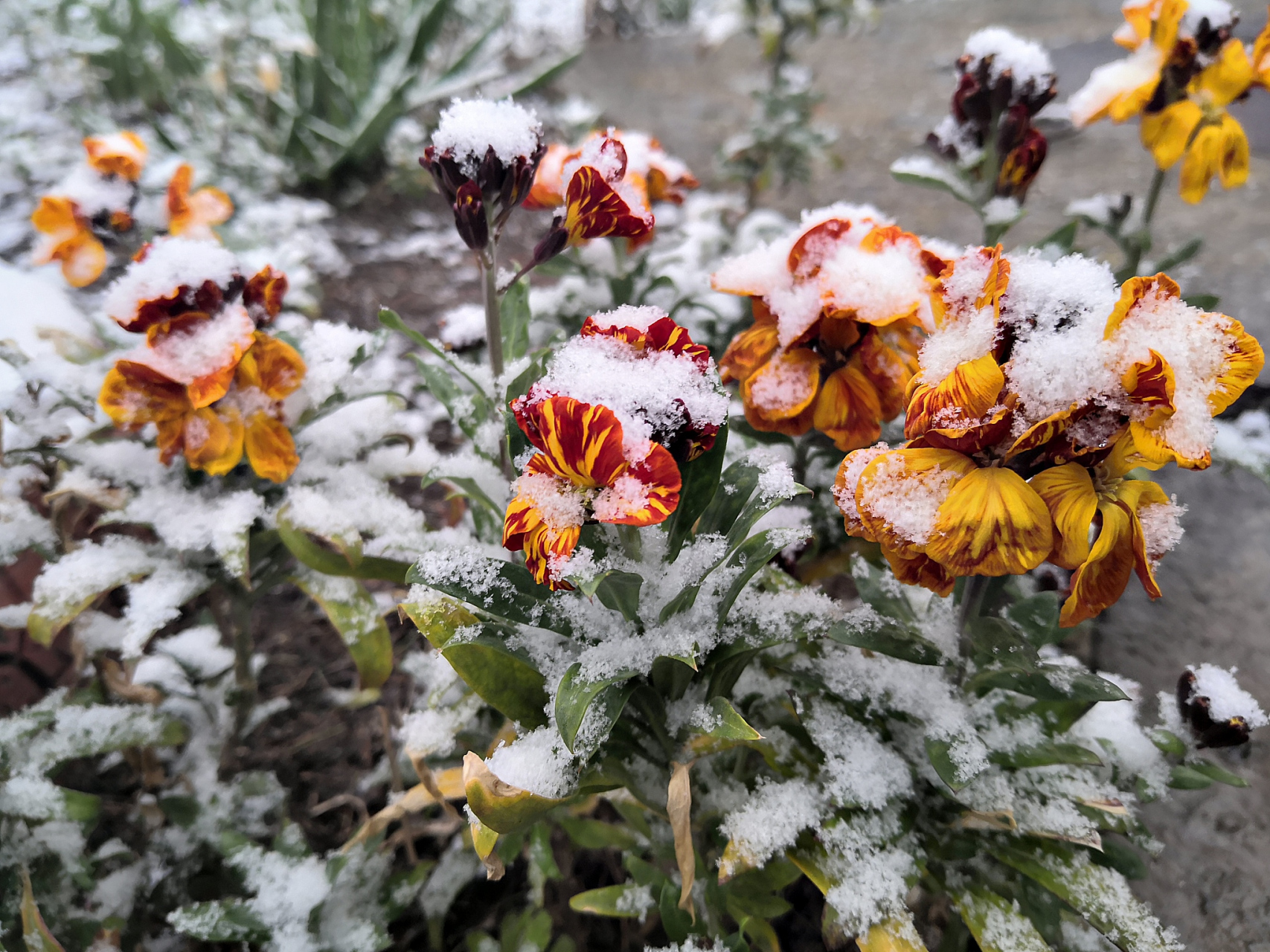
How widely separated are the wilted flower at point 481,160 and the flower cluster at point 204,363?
0.36 meters

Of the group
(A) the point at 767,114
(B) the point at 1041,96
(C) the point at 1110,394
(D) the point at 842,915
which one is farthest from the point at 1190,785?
(A) the point at 767,114

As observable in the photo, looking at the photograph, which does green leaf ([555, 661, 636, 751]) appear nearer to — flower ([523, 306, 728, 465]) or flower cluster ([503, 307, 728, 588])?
flower cluster ([503, 307, 728, 588])

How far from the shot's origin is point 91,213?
139 cm

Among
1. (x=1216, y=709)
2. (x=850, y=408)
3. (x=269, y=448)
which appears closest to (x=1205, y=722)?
(x=1216, y=709)

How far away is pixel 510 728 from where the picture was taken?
95cm

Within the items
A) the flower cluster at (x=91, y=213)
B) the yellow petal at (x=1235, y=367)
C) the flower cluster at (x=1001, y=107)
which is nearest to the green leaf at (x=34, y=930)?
the flower cluster at (x=91, y=213)

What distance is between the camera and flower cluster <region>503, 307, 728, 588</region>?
0.63 m

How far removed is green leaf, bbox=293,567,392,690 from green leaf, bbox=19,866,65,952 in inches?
18.1

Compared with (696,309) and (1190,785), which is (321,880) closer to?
(1190,785)

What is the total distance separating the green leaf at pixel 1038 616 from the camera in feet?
2.98

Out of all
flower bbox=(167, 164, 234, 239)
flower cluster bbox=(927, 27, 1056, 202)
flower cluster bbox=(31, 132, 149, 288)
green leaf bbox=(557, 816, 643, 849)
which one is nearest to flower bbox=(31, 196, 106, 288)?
flower cluster bbox=(31, 132, 149, 288)

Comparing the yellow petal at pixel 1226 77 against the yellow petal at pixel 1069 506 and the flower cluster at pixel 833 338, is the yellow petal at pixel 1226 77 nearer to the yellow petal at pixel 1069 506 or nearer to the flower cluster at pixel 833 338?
the flower cluster at pixel 833 338

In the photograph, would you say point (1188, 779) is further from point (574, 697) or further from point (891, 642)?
point (574, 697)

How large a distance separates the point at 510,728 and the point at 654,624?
0.85 ft
